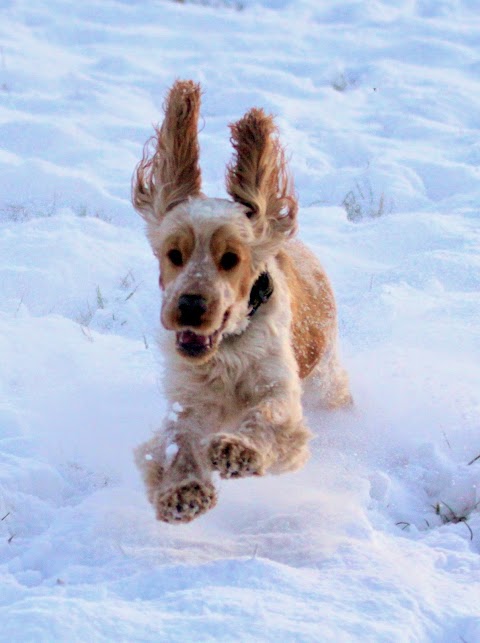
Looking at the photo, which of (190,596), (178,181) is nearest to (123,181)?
(178,181)

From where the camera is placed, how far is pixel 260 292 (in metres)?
3.53

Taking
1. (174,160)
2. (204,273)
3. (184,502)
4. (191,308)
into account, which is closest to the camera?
(184,502)

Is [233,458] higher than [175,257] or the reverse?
the reverse

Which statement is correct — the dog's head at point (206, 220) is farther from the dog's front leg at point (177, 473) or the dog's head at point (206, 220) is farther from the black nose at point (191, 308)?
the dog's front leg at point (177, 473)

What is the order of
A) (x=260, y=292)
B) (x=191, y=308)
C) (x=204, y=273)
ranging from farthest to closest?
(x=260, y=292), (x=204, y=273), (x=191, y=308)

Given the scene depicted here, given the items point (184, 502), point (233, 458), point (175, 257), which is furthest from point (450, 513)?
point (175, 257)

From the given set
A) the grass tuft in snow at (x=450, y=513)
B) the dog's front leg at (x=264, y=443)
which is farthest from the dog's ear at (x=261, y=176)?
the grass tuft in snow at (x=450, y=513)

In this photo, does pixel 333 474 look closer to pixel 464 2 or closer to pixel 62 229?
pixel 62 229

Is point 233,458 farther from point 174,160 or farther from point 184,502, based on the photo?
point 174,160

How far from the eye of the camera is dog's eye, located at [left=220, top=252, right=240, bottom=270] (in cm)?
333

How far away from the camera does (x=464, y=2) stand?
11.1m

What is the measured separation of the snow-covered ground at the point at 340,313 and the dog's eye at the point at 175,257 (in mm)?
867

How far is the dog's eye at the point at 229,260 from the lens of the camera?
10.9 ft

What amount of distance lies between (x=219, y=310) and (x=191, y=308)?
4.4 inches
